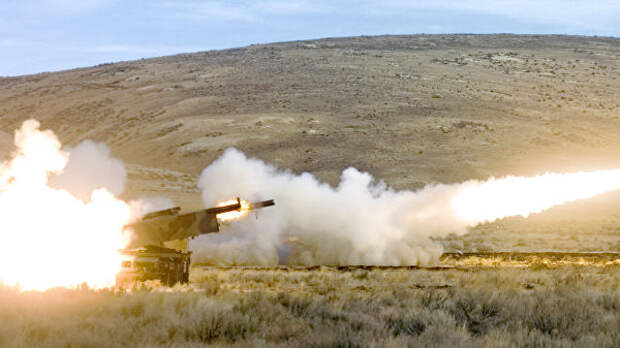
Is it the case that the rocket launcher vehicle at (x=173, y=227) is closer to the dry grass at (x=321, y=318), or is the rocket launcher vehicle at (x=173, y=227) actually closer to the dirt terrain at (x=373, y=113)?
the dry grass at (x=321, y=318)

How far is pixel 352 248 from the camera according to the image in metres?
29.9

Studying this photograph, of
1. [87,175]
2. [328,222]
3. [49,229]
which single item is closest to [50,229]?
[49,229]

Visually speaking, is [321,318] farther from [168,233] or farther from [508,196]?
[508,196]

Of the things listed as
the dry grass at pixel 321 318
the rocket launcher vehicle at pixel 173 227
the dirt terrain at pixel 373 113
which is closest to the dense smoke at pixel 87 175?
the rocket launcher vehicle at pixel 173 227

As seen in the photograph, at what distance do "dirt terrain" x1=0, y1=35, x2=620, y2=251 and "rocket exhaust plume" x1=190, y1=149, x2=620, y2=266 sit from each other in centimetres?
719

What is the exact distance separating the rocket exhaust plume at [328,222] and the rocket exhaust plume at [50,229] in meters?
8.83

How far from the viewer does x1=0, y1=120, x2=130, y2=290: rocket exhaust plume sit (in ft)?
67.4

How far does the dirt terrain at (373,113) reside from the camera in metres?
65.1

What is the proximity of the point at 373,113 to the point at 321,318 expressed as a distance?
76.7m

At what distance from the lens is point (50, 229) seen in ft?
69.9

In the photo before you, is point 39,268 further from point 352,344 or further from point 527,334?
point 527,334

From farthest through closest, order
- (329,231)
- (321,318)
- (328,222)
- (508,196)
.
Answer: (508,196)
(329,231)
(328,222)
(321,318)

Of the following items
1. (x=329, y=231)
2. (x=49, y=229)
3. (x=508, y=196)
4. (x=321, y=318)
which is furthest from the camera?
(x=508, y=196)

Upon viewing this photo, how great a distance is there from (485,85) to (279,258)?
81.4m
